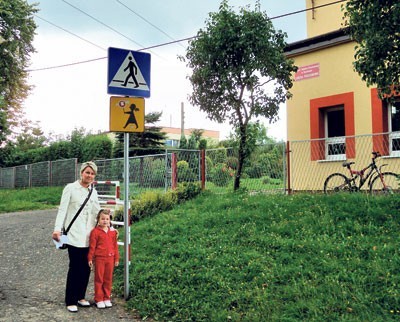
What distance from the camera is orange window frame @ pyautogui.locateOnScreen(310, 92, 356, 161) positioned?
10.9 metres

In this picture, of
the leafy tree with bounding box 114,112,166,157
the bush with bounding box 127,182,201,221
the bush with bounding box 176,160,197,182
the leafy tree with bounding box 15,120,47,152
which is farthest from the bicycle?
the leafy tree with bounding box 15,120,47,152

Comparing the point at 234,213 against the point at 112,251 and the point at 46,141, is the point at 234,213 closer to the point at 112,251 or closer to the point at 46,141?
the point at 112,251

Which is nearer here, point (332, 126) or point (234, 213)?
point (234, 213)

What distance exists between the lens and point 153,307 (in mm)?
5234

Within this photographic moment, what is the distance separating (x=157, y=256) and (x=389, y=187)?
5.45 metres

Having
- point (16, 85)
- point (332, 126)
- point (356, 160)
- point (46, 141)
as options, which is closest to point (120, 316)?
point (356, 160)

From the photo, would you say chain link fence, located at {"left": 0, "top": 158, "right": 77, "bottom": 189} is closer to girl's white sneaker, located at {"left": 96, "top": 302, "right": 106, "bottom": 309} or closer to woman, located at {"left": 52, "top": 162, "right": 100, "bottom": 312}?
woman, located at {"left": 52, "top": 162, "right": 100, "bottom": 312}

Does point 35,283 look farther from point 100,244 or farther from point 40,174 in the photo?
point 40,174

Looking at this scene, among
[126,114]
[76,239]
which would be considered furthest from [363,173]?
[76,239]

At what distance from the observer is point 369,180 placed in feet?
31.9

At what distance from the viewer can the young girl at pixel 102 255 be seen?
17.5ft

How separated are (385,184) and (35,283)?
7.36 m

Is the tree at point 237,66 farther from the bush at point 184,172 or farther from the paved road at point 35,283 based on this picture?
the paved road at point 35,283

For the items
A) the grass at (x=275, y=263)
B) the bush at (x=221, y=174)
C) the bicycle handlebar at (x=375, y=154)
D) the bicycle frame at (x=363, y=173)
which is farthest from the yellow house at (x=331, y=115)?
the grass at (x=275, y=263)
